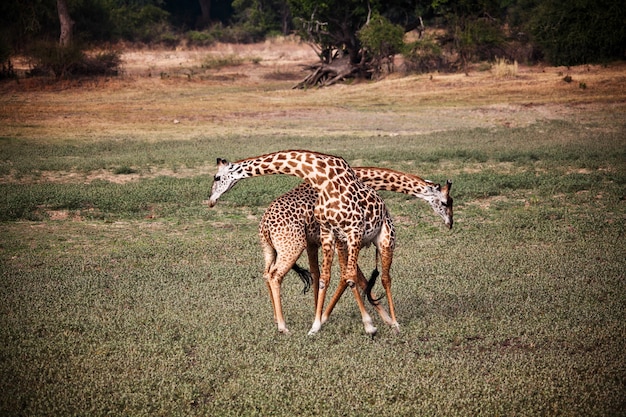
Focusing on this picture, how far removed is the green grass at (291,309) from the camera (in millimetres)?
5746

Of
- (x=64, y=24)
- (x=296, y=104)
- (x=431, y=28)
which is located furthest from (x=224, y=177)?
(x=431, y=28)

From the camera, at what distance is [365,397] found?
576 centimetres

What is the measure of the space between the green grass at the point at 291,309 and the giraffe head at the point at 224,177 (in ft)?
4.49

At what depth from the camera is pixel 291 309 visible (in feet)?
25.9

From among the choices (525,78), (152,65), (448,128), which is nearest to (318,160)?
(448,128)

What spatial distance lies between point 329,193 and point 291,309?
5.89ft

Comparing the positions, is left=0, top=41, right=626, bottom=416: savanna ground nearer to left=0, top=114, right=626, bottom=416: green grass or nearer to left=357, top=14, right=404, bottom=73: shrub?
left=0, top=114, right=626, bottom=416: green grass

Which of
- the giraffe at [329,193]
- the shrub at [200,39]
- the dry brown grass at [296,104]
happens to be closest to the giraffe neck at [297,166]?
the giraffe at [329,193]

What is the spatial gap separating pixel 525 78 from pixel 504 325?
2375cm

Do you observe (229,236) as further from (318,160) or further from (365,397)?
(365,397)

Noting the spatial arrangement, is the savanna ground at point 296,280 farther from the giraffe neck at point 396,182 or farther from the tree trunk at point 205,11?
the tree trunk at point 205,11

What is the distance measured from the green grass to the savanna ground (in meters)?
0.03

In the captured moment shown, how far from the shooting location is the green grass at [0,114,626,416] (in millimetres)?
5746

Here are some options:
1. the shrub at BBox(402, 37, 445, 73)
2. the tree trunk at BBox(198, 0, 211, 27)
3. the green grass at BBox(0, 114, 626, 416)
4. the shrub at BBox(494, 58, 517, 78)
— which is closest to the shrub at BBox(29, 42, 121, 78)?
the shrub at BBox(402, 37, 445, 73)
